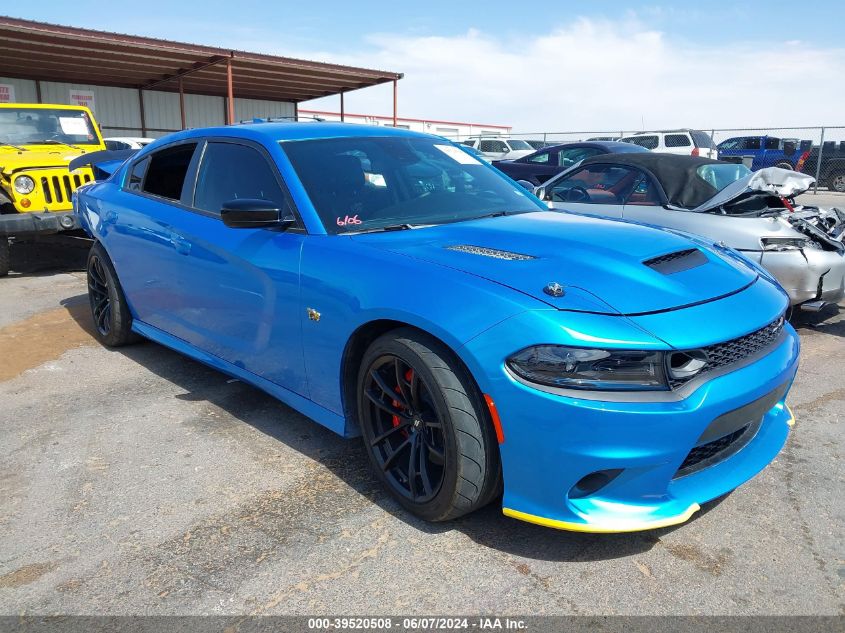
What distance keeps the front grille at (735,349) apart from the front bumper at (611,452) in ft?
0.16

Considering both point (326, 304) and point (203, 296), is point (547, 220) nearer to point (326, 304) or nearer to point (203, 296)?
point (326, 304)

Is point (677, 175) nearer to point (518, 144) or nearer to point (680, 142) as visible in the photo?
point (680, 142)

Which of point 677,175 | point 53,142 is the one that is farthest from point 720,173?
point 53,142

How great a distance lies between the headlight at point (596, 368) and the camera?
2.18m

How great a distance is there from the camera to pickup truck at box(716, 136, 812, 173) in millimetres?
20391

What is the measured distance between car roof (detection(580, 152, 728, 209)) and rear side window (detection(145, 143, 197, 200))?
4.09m

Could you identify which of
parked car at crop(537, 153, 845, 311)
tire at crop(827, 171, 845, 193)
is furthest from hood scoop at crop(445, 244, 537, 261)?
tire at crop(827, 171, 845, 193)

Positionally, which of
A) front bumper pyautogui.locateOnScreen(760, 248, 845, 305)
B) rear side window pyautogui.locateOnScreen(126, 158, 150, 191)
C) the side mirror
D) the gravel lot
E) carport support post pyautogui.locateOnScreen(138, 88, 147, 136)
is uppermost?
carport support post pyautogui.locateOnScreen(138, 88, 147, 136)

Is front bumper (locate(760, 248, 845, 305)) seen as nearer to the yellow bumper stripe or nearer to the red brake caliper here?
the yellow bumper stripe

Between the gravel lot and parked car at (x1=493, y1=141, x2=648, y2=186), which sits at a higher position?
parked car at (x1=493, y1=141, x2=648, y2=186)

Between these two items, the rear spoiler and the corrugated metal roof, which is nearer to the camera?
the rear spoiler

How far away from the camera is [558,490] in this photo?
2234 mm

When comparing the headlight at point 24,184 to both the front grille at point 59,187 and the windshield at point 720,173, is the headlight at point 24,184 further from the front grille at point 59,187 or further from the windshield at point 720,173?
the windshield at point 720,173

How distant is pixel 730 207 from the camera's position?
5.73m
